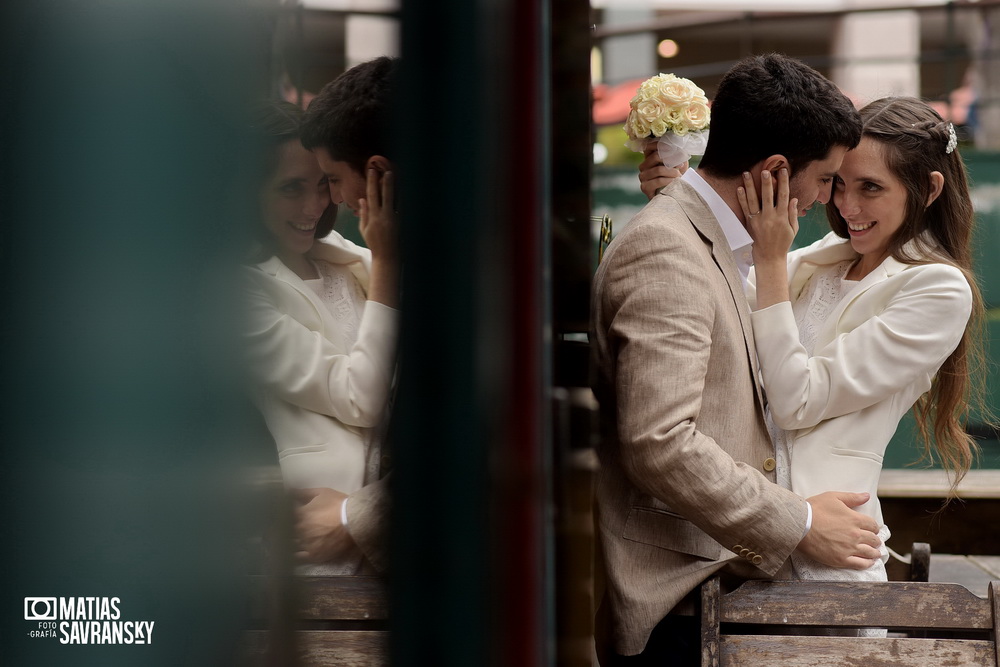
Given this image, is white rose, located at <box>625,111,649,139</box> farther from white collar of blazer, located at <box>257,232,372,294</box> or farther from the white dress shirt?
white collar of blazer, located at <box>257,232,372,294</box>

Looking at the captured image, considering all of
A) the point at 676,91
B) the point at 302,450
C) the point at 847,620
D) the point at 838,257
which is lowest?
the point at 847,620

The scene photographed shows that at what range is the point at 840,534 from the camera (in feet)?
6.09

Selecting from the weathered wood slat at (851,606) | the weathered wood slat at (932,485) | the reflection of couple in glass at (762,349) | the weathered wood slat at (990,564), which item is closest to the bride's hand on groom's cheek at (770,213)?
the reflection of couple in glass at (762,349)

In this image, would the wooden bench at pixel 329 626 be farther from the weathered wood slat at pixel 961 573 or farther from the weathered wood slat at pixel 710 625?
the weathered wood slat at pixel 961 573

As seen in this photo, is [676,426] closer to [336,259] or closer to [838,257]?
[838,257]

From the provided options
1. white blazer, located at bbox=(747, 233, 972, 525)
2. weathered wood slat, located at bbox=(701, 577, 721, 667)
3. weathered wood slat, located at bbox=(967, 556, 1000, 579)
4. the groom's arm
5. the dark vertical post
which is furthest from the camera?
weathered wood slat, located at bbox=(967, 556, 1000, 579)

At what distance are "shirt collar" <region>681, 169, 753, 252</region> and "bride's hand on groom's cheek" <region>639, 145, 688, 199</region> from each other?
41 cm

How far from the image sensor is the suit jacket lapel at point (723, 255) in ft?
6.07

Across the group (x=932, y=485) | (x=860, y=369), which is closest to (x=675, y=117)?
(x=860, y=369)

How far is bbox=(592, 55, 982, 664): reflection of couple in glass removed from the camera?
169 centimetres

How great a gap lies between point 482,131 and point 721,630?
4.84ft

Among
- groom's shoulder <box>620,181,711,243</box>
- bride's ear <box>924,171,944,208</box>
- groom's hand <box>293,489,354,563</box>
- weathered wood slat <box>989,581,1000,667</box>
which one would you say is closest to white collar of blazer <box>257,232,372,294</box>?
groom's hand <box>293,489,354,563</box>

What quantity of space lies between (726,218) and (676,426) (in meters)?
0.49

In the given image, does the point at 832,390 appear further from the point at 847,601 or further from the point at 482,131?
the point at 482,131
